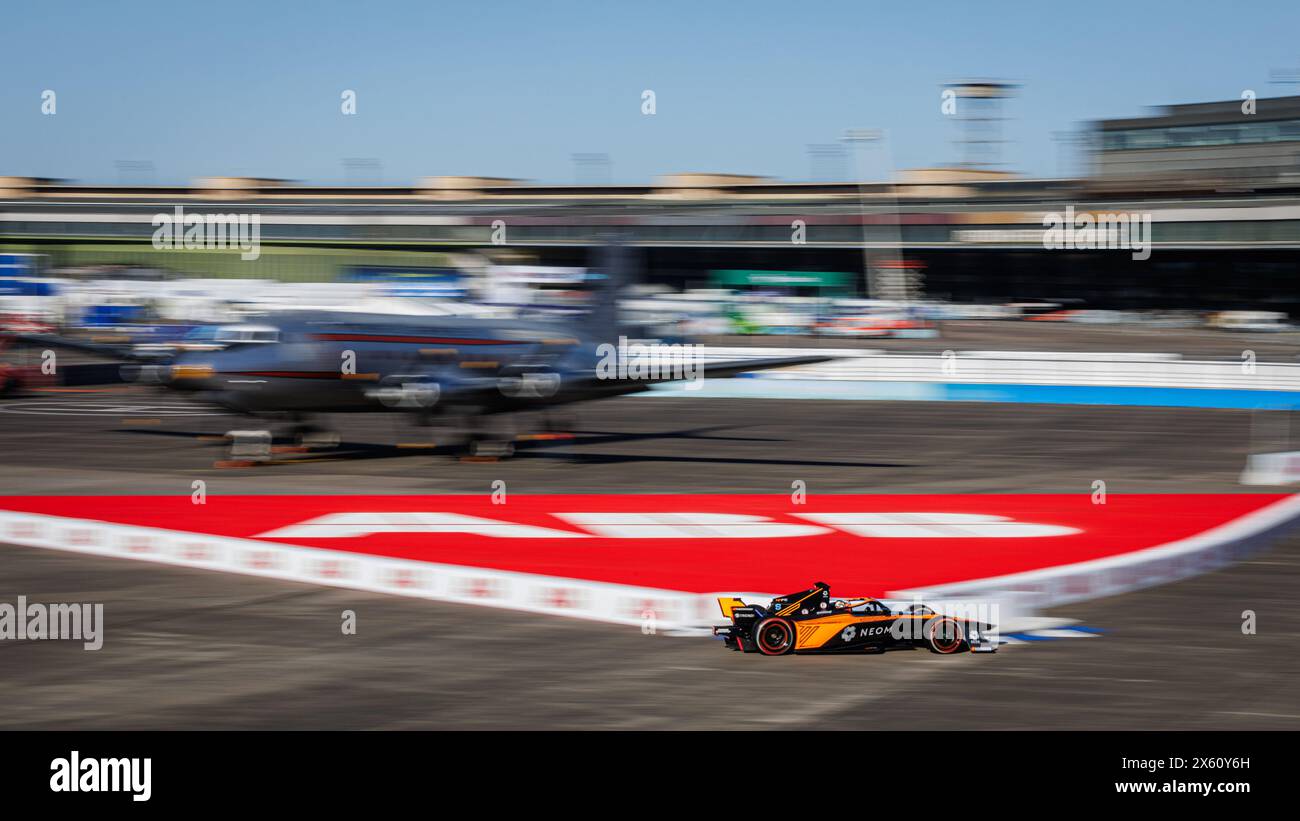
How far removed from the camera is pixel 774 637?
324 inches

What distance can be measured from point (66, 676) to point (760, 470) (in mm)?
13274

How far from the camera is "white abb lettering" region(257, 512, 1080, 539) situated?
13.4 meters

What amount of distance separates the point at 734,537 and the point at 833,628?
5.24 metres

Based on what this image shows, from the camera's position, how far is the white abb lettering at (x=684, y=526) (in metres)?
13.4

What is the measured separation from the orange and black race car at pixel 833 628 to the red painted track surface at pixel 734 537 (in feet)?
6.62

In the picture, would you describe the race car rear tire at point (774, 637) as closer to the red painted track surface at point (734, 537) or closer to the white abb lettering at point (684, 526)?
the red painted track surface at point (734, 537)

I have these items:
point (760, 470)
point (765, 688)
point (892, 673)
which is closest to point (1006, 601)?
point (892, 673)

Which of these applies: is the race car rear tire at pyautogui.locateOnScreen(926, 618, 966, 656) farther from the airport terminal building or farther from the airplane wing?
the airport terminal building

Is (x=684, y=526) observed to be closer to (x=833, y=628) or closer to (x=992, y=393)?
(x=833, y=628)

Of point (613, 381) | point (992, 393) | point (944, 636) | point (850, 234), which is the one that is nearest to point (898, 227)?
point (850, 234)

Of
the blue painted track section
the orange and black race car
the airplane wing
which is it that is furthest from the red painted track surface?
the blue painted track section

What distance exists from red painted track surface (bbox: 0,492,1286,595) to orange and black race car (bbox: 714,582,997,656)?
2.02 meters
